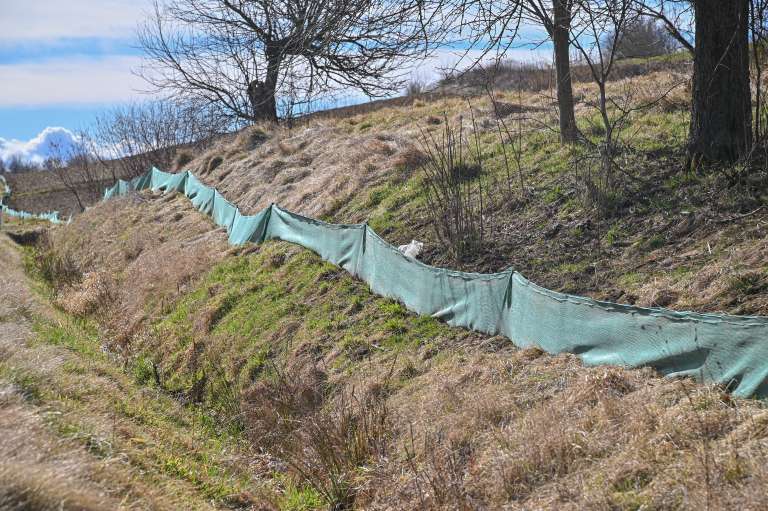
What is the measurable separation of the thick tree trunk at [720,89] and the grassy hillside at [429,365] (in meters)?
0.46

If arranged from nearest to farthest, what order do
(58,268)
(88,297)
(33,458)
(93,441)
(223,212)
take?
(33,458) → (93,441) → (88,297) → (223,212) → (58,268)

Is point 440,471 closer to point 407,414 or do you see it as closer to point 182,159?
point 407,414

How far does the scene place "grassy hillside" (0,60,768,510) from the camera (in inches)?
225

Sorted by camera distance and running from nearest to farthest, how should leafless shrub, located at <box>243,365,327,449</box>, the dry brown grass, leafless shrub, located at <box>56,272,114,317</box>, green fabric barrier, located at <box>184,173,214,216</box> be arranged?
leafless shrub, located at <box>243,365,327,449</box>, the dry brown grass, leafless shrub, located at <box>56,272,114,317</box>, green fabric barrier, located at <box>184,173,214,216</box>

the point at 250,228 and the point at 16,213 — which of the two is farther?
the point at 16,213

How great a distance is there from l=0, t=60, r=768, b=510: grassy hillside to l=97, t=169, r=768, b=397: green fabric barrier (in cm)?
21

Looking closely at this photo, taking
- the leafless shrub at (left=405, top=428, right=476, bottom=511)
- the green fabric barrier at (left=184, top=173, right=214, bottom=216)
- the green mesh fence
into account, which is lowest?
the green mesh fence

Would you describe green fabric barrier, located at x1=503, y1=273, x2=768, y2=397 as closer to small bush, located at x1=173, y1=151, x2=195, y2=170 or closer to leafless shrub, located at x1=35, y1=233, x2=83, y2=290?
leafless shrub, located at x1=35, y1=233, x2=83, y2=290

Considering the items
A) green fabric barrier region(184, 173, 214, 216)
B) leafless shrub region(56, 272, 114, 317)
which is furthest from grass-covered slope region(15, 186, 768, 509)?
green fabric barrier region(184, 173, 214, 216)

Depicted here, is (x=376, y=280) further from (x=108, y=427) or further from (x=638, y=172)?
(x=108, y=427)

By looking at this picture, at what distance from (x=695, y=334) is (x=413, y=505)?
252 cm

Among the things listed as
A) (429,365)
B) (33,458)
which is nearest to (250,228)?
(429,365)

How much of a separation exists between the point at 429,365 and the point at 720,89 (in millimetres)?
5086

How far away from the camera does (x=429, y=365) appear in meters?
8.93
